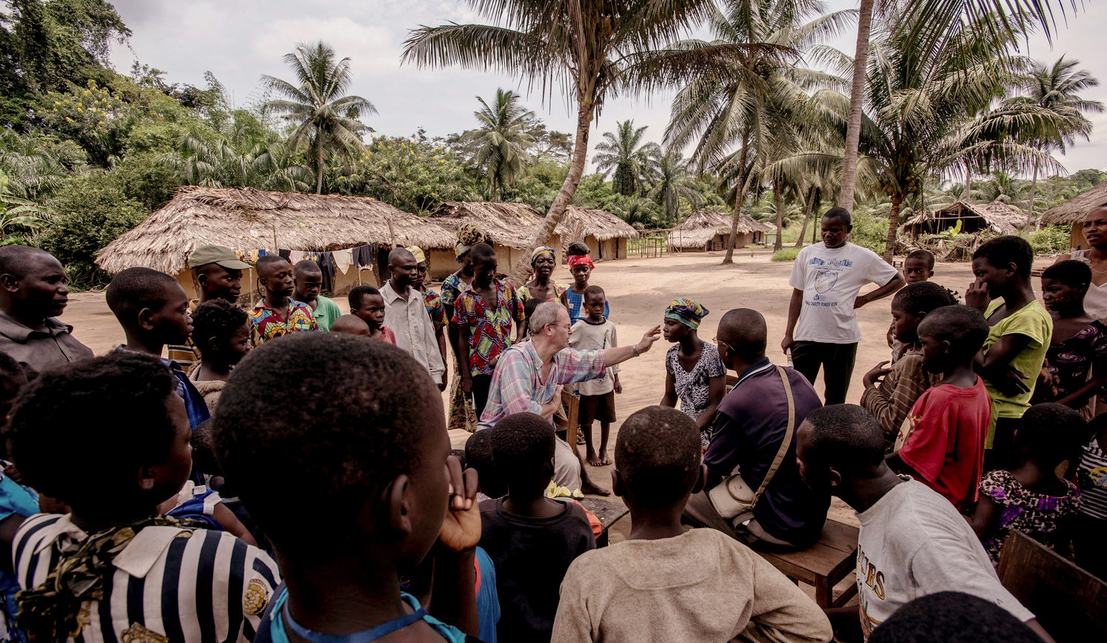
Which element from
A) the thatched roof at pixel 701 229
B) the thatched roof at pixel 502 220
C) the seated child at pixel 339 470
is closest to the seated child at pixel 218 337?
the seated child at pixel 339 470

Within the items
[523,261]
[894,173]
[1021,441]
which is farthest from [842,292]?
[894,173]

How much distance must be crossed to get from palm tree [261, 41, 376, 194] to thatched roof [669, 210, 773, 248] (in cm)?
2276

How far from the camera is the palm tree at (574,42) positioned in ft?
32.3

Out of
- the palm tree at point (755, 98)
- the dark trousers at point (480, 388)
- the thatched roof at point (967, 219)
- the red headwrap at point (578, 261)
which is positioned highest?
the palm tree at point (755, 98)

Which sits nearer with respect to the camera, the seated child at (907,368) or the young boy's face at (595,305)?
the seated child at (907,368)

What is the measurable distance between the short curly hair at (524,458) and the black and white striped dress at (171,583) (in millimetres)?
776

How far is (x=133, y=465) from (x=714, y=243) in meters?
43.0

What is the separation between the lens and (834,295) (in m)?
4.33

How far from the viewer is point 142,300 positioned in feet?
8.25

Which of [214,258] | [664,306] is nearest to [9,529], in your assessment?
[214,258]

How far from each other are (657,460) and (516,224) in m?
24.5

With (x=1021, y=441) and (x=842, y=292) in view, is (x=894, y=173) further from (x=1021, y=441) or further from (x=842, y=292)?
(x=1021, y=441)

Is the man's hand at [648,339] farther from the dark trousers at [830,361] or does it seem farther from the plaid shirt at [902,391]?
the dark trousers at [830,361]

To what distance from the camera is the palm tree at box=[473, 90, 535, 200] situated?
1180 inches
